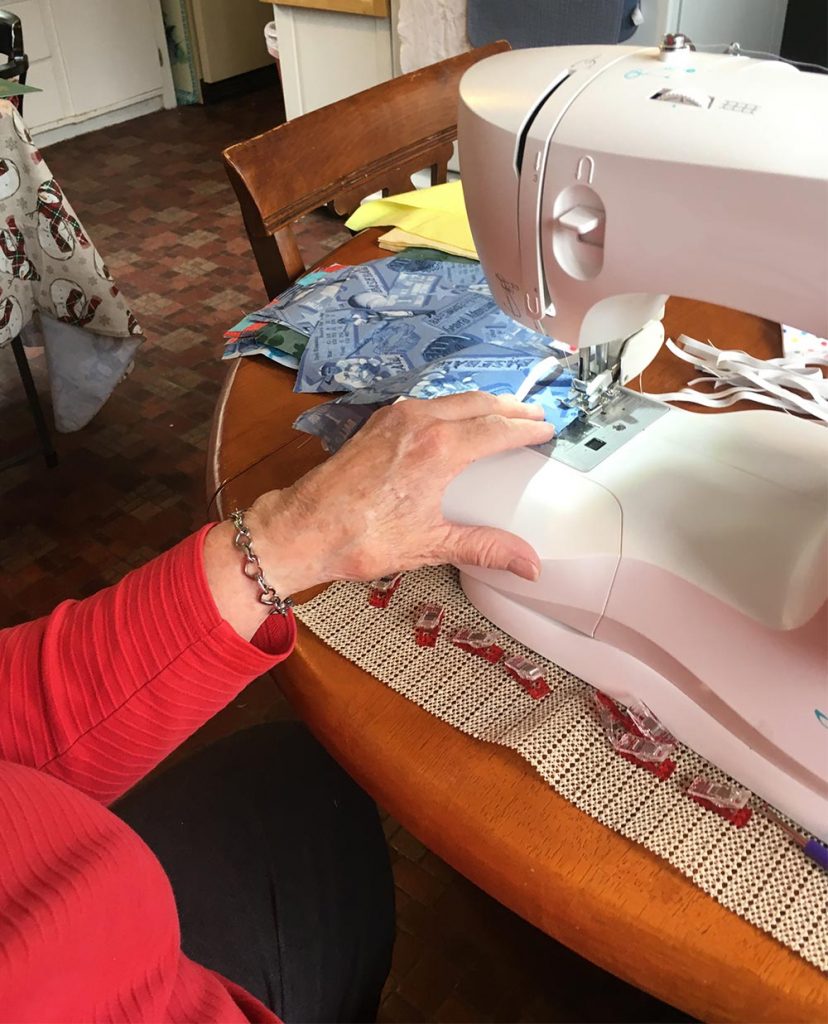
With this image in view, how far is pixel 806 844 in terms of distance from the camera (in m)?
0.62

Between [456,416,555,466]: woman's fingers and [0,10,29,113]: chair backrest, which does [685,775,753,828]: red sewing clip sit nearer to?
[456,416,555,466]: woman's fingers

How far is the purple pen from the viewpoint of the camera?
61 centimetres

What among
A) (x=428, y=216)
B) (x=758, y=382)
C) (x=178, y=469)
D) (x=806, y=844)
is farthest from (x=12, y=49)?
(x=806, y=844)

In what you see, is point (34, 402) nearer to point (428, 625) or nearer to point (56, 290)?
point (56, 290)

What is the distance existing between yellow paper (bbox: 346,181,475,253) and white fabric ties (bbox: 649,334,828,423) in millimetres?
366

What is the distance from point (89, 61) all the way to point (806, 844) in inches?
181

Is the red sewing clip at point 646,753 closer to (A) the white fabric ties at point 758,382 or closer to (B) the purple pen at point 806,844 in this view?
(B) the purple pen at point 806,844

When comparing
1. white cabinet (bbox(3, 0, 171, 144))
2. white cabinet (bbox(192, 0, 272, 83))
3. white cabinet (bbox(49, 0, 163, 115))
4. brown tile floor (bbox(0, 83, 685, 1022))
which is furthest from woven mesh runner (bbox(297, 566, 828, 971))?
white cabinet (bbox(192, 0, 272, 83))

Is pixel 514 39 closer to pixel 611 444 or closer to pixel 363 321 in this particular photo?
pixel 363 321

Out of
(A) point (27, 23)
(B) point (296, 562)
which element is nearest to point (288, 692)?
(B) point (296, 562)

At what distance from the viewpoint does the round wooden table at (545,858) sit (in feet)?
1.87

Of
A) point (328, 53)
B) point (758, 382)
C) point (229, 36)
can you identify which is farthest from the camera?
point (229, 36)

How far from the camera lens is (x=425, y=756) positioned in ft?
2.26

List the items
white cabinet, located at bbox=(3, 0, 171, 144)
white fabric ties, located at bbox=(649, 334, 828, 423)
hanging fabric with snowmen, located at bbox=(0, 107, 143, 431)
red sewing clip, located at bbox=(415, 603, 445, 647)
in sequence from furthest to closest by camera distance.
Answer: white cabinet, located at bbox=(3, 0, 171, 144), hanging fabric with snowmen, located at bbox=(0, 107, 143, 431), white fabric ties, located at bbox=(649, 334, 828, 423), red sewing clip, located at bbox=(415, 603, 445, 647)
